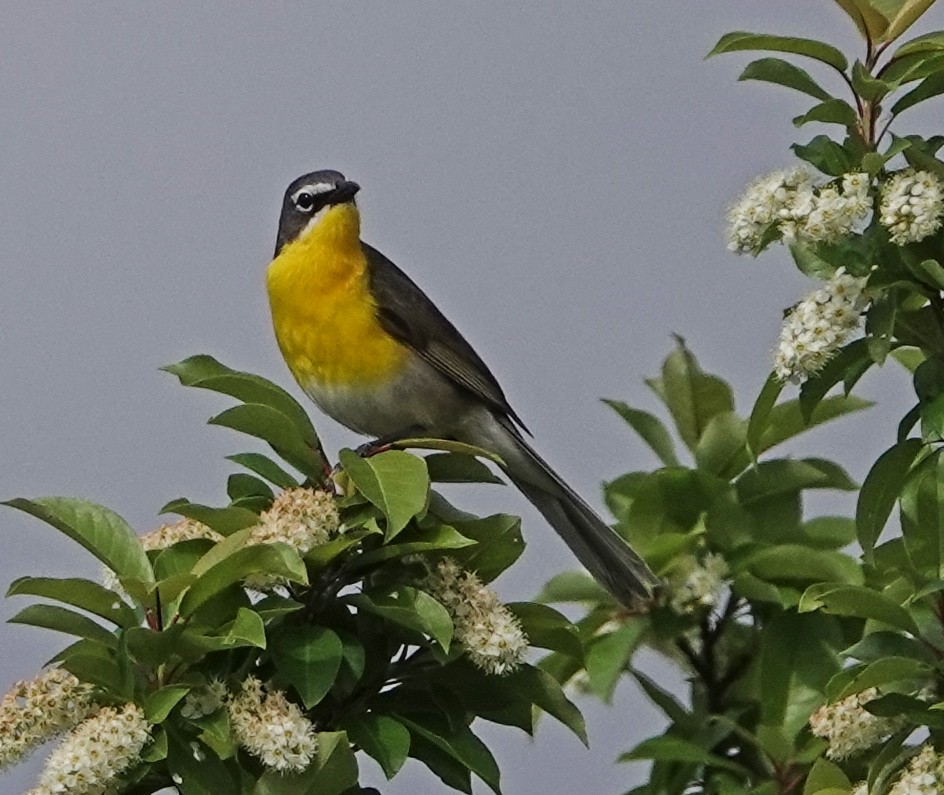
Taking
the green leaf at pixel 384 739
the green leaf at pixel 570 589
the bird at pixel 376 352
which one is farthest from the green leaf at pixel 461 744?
the bird at pixel 376 352

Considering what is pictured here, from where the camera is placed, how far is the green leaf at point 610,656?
5180 mm

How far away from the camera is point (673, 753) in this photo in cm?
493

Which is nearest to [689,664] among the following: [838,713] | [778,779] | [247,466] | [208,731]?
[778,779]

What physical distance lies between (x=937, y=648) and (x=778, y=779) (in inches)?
39.8

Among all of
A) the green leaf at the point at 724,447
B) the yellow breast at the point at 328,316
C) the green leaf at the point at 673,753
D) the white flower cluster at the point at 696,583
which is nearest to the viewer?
the green leaf at the point at 673,753

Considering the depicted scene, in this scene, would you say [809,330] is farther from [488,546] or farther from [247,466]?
[247,466]

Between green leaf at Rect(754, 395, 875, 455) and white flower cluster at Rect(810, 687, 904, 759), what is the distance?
1.33 m

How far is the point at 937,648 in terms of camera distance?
4.16 meters

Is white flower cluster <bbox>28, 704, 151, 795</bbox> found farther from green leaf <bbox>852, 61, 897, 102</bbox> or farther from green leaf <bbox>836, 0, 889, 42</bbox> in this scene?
green leaf <bbox>836, 0, 889, 42</bbox>

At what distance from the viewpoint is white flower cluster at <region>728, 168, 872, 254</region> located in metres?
4.01

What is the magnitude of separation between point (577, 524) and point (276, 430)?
7.05 ft

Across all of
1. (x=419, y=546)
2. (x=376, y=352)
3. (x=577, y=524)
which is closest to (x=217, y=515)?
(x=419, y=546)

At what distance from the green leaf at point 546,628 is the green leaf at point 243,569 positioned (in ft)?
2.15

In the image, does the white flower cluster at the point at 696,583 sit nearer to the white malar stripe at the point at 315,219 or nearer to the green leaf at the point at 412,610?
the green leaf at the point at 412,610
